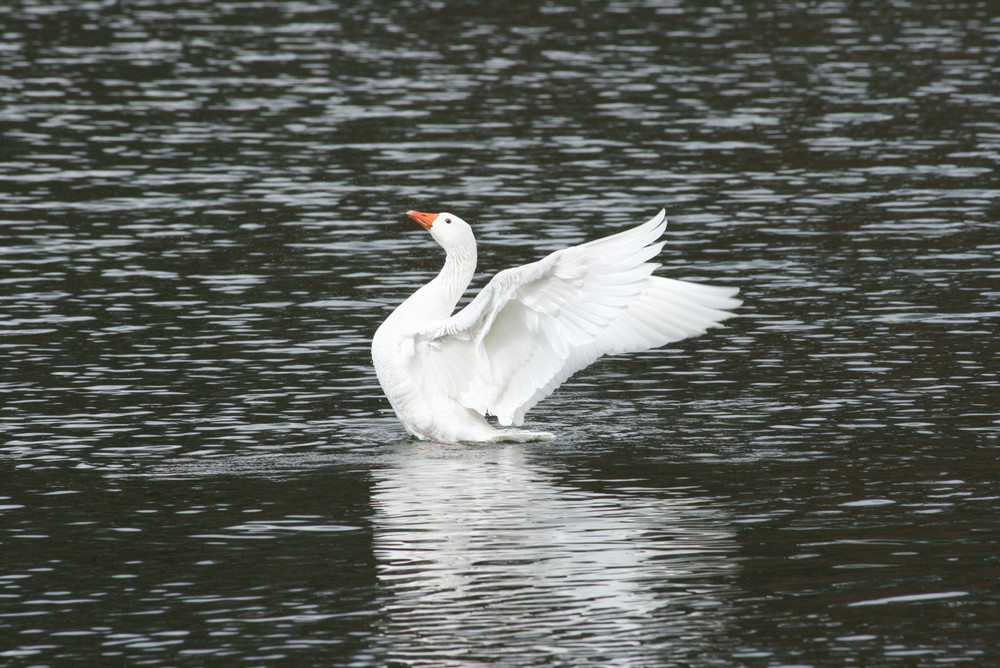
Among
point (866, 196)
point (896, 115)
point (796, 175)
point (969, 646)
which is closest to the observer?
point (969, 646)

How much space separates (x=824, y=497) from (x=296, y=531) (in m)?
4.27

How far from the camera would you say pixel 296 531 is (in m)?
13.3

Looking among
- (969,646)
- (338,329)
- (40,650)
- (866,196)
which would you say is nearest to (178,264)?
(338,329)

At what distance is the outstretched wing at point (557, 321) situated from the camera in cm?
1510

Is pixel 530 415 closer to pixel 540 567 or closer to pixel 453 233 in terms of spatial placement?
pixel 453 233

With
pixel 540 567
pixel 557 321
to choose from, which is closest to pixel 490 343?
pixel 557 321

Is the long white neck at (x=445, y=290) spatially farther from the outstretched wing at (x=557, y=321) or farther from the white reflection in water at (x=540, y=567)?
the white reflection in water at (x=540, y=567)

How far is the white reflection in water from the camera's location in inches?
426

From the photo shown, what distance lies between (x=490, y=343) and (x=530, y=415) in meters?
1.45

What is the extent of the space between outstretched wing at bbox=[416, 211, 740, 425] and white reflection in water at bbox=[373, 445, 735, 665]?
4.23 ft

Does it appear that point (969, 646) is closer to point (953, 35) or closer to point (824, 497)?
point (824, 497)

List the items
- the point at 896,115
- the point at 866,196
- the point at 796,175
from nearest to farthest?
1. the point at 866,196
2. the point at 796,175
3. the point at 896,115

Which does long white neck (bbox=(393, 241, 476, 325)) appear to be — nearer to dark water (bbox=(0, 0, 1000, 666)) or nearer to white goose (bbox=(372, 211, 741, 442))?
white goose (bbox=(372, 211, 741, 442))

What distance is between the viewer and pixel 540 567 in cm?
1221
